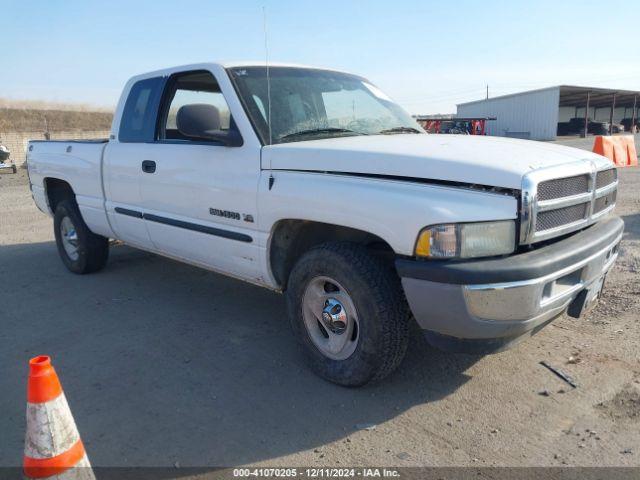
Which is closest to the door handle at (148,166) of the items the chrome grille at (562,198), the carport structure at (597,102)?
the chrome grille at (562,198)

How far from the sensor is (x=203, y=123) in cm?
357

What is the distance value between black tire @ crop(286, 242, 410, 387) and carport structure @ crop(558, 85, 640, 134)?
39383 millimetres

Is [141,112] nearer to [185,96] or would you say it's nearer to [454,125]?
[185,96]

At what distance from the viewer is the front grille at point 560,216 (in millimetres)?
2824

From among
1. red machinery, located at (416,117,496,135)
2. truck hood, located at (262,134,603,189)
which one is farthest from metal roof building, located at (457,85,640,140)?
truck hood, located at (262,134,603,189)

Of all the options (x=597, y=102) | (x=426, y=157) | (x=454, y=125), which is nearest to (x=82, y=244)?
(x=426, y=157)

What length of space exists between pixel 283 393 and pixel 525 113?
4260 cm

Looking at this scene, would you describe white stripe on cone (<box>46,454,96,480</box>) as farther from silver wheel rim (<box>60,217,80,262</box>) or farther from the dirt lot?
silver wheel rim (<box>60,217,80,262</box>)

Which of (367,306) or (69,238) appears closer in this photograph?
(367,306)

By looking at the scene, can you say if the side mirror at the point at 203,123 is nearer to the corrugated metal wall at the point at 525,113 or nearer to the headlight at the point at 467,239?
the headlight at the point at 467,239

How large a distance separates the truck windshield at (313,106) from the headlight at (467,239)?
1.38 m

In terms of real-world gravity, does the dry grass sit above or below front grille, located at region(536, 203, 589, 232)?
above

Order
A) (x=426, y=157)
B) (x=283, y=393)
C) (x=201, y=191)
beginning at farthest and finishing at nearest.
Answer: (x=201, y=191)
(x=283, y=393)
(x=426, y=157)

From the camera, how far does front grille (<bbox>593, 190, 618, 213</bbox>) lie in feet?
11.0
